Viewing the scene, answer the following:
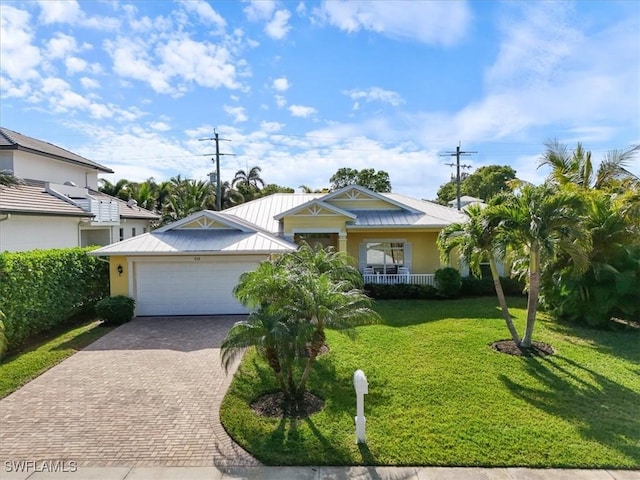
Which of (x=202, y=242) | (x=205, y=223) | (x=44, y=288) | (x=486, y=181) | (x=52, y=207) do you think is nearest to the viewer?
(x=44, y=288)

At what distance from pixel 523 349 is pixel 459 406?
4362 mm

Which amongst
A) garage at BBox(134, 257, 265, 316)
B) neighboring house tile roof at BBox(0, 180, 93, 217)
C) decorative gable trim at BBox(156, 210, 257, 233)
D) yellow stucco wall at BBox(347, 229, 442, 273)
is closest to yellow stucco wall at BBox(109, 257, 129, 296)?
garage at BBox(134, 257, 265, 316)

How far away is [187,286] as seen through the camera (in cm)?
1562

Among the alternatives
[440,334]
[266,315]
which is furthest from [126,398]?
[440,334]

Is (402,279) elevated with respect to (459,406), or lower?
elevated

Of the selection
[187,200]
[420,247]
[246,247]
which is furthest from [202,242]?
[187,200]

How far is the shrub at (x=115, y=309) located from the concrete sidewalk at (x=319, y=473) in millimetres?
9197

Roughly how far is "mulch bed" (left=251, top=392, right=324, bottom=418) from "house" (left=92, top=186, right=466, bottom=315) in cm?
730

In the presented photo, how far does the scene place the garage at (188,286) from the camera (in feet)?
51.1

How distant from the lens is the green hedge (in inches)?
437

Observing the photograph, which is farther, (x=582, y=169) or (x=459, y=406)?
(x=582, y=169)

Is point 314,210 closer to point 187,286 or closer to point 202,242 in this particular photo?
point 202,242

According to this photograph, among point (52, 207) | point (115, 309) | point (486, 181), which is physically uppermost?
Result: point (486, 181)

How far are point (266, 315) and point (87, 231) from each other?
21703 mm
